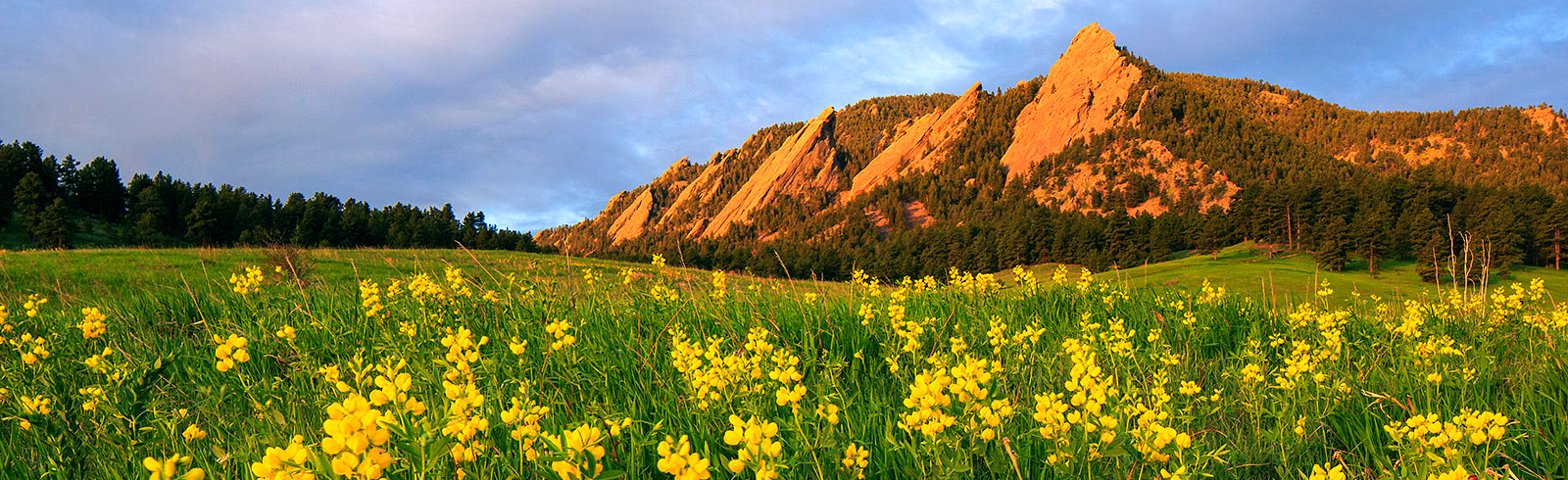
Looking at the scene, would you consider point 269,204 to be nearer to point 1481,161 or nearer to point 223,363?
point 223,363

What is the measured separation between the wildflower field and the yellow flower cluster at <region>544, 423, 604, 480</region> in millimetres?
10

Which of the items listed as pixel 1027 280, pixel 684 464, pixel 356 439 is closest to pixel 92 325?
pixel 356 439

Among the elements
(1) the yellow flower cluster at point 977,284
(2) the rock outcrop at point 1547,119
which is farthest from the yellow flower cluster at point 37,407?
(2) the rock outcrop at point 1547,119

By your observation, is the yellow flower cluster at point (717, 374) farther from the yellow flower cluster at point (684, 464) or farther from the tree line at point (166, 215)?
the tree line at point (166, 215)

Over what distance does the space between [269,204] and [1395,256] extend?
144 metres

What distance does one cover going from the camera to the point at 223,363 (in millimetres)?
2785

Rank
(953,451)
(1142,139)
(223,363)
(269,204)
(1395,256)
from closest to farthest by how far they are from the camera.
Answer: (953,451)
(223,363)
(1395,256)
(269,204)
(1142,139)

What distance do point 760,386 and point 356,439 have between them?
183 centimetres

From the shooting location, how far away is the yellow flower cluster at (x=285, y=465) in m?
1.42

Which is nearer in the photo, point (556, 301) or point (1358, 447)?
point (1358, 447)

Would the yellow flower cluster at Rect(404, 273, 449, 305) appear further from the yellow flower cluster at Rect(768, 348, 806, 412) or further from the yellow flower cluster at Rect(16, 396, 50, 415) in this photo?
the yellow flower cluster at Rect(768, 348, 806, 412)

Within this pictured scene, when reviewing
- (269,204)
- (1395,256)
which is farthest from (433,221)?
(1395,256)

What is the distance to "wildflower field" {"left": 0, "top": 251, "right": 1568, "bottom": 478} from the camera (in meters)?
2.17

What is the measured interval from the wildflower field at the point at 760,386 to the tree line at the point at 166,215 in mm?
66001
